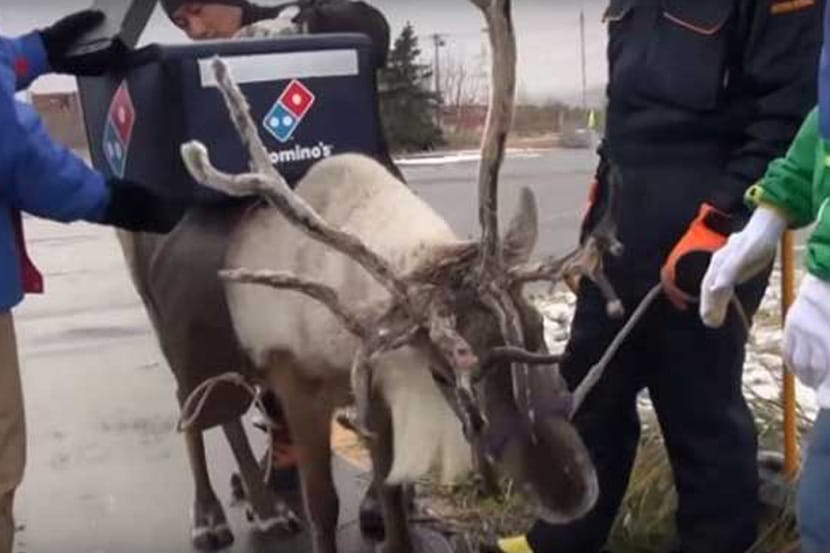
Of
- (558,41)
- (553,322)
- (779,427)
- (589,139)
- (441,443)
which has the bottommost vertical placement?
(589,139)

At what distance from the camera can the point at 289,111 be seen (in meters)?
5.04

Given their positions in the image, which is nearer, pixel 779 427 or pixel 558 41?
pixel 779 427

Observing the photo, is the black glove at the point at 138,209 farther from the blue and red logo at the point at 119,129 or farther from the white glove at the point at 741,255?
the white glove at the point at 741,255

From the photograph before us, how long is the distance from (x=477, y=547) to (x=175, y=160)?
5.06ft

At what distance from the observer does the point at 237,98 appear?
4020mm

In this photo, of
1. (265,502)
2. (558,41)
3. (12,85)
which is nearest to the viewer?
(12,85)

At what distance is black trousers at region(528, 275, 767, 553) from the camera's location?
4266 mm

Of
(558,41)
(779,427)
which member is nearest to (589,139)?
(558,41)

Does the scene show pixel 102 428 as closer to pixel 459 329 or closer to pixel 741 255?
pixel 459 329

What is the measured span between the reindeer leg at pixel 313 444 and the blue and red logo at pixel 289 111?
76 centimetres

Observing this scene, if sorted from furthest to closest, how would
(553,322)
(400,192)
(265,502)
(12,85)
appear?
(553,322), (265,502), (400,192), (12,85)

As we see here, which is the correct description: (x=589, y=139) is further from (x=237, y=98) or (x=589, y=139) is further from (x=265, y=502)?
(x=237, y=98)

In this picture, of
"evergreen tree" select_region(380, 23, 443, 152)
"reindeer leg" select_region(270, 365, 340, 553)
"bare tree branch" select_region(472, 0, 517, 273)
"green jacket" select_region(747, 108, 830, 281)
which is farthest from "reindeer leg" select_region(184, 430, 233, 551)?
Result: "evergreen tree" select_region(380, 23, 443, 152)

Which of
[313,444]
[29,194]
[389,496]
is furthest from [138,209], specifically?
[389,496]
